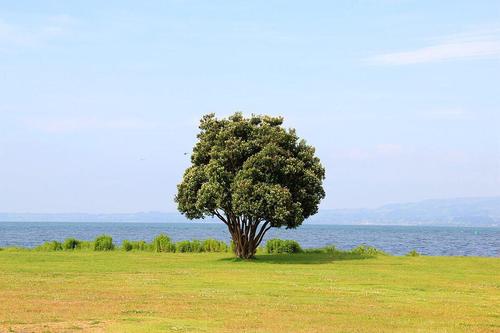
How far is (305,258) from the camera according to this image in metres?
62.9

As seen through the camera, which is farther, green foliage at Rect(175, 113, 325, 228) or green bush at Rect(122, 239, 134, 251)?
green bush at Rect(122, 239, 134, 251)

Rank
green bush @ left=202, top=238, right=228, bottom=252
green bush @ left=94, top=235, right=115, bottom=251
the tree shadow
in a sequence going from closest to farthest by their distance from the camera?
1. the tree shadow
2. green bush @ left=202, top=238, right=228, bottom=252
3. green bush @ left=94, top=235, right=115, bottom=251

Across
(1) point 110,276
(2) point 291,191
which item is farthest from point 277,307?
(2) point 291,191

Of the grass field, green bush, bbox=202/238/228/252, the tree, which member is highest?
the tree

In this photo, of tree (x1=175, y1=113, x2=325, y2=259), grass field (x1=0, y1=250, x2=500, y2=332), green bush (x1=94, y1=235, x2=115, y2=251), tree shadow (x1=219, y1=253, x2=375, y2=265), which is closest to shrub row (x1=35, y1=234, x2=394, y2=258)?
green bush (x1=94, y1=235, x2=115, y2=251)

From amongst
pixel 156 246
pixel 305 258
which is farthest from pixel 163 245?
pixel 305 258

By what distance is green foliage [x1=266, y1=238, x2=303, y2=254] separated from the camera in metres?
72.1

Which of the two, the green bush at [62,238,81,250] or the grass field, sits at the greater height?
the green bush at [62,238,81,250]

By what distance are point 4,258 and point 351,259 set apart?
30220 millimetres

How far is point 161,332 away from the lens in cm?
A: 2320

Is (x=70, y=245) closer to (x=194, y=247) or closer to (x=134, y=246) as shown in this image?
(x=134, y=246)

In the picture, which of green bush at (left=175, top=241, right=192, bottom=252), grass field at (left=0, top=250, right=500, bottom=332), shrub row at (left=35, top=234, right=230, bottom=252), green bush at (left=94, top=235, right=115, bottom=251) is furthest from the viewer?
green bush at (left=94, top=235, right=115, bottom=251)

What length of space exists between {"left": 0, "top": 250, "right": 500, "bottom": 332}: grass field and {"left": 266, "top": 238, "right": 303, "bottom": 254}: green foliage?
15.0 metres

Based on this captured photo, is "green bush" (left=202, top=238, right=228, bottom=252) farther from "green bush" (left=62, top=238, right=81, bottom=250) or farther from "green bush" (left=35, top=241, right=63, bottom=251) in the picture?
"green bush" (left=35, top=241, right=63, bottom=251)
